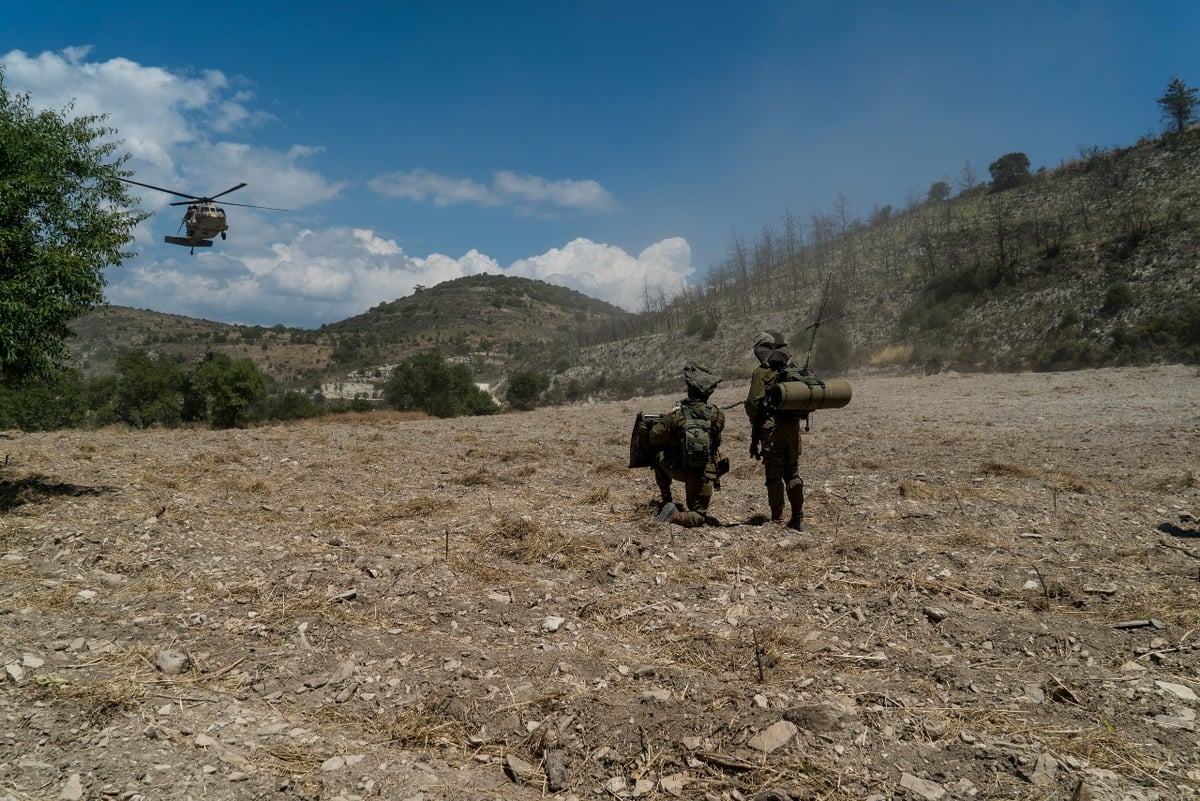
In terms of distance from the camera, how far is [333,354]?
4065 inches

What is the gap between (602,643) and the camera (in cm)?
490

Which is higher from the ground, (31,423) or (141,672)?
(31,423)

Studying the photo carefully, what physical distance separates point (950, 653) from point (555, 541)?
13.7 feet

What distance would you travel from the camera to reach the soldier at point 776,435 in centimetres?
770

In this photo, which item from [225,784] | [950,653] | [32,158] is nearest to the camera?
[225,784]

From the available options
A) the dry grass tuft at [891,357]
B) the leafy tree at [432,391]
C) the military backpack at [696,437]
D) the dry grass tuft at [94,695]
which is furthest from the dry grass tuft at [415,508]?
the dry grass tuft at [891,357]

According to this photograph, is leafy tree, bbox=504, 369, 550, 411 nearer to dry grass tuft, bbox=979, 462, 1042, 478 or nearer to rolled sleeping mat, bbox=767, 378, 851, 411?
dry grass tuft, bbox=979, 462, 1042, 478

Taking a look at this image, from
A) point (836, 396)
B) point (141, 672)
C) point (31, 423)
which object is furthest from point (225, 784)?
point (31, 423)

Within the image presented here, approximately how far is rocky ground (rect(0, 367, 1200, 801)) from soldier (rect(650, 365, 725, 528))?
0.51m

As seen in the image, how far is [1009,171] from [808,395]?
7891 cm

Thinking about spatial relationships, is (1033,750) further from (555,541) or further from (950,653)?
(555,541)

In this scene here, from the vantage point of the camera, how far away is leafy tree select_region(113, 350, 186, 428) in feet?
112

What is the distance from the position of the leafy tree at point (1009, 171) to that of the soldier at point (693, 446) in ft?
251

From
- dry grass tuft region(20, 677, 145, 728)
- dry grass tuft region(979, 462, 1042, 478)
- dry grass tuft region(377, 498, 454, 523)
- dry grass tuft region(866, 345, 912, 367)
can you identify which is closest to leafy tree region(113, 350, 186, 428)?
dry grass tuft region(377, 498, 454, 523)
